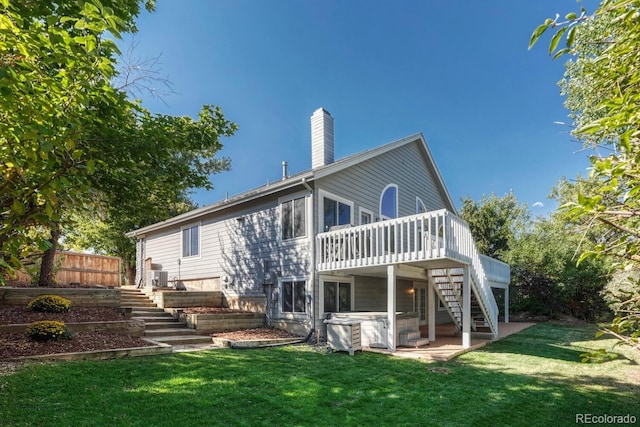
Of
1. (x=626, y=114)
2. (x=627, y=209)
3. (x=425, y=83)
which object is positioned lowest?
(x=627, y=209)

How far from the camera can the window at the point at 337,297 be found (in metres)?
11.5

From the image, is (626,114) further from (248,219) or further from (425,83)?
(425,83)

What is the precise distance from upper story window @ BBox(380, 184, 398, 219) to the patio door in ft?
12.1

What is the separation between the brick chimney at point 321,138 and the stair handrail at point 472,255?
4903 mm

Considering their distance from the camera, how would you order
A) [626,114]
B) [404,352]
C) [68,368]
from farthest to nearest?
[404,352] < [68,368] < [626,114]

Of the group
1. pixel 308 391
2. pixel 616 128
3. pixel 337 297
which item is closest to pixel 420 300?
pixel 337 297

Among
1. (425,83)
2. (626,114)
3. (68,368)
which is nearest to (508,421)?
(626,114)

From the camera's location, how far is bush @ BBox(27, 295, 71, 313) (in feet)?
31.0

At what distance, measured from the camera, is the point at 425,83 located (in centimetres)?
2033

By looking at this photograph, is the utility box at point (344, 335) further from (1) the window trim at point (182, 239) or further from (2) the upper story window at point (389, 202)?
(1) the window trim at point (182, 239)

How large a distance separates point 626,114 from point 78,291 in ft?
41.9

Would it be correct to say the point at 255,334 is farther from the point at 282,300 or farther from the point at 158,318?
the point at 158,318

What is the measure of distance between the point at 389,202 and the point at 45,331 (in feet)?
36.2

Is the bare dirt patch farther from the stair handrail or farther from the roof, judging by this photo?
the stair handrail
